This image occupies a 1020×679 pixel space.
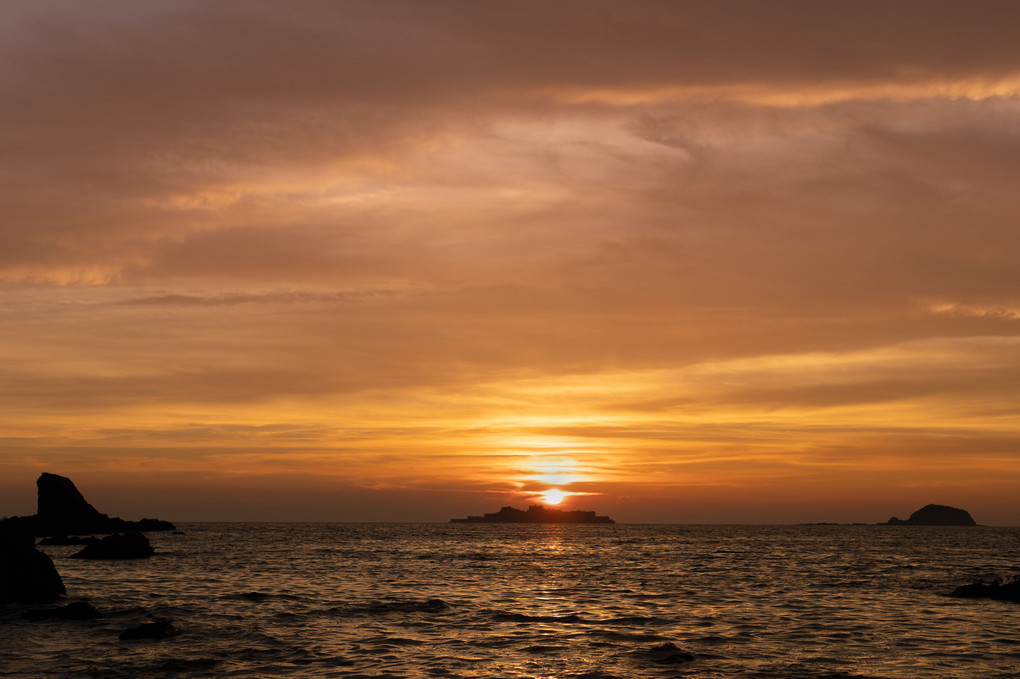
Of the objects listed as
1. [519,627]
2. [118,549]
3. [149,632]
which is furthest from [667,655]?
[118,549]

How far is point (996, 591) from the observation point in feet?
168

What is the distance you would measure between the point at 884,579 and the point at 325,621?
4886 cm

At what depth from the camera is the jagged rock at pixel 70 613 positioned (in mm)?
39531

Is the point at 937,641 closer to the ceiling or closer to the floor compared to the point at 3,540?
closer to the floor

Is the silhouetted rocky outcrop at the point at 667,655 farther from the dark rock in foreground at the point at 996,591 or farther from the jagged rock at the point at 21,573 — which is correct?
the jagged rock at the point at 21,573

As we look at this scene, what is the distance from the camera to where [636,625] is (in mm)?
39500

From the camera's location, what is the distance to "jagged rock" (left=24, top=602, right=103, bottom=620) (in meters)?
39.5

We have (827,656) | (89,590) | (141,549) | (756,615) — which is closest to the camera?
(827,656)

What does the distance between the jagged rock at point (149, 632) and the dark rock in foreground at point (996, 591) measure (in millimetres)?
46943

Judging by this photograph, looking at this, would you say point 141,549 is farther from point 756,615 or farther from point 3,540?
point 756,615

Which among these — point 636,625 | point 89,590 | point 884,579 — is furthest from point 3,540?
point 884,579

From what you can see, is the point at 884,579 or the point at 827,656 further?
the point at 884,579

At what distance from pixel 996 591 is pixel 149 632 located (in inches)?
1910

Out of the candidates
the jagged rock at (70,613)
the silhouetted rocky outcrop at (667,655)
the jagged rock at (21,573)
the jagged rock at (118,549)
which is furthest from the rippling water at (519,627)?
the jagged rock at (118,549)
